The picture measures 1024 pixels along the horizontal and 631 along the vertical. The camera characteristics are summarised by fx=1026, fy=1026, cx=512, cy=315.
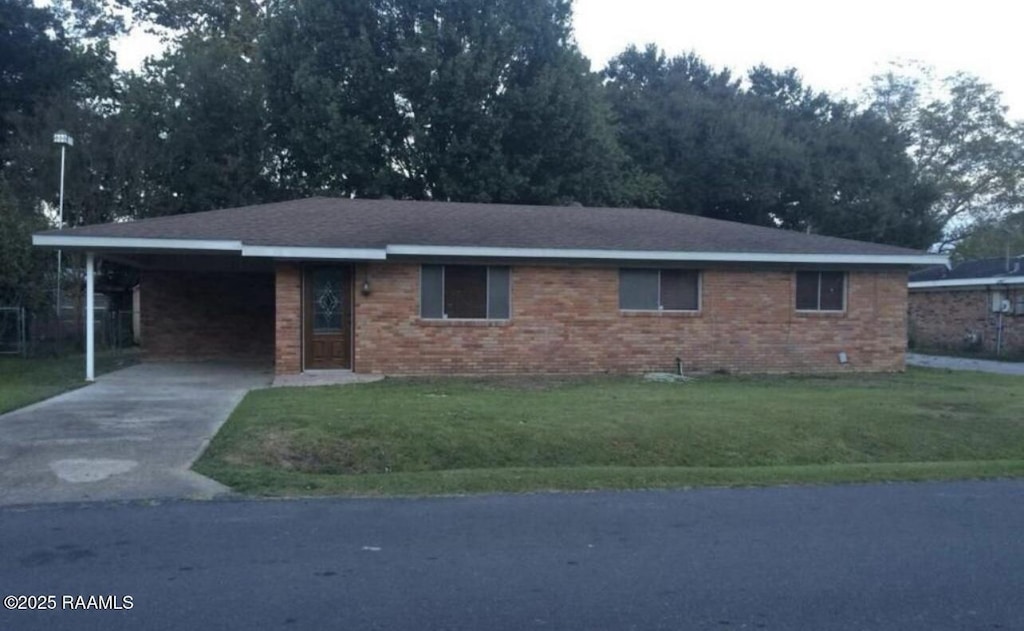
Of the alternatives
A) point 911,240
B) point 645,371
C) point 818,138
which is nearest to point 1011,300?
point 911,240

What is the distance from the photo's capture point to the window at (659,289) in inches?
823

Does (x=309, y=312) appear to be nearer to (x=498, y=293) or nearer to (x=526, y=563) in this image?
(x=498, y=293)

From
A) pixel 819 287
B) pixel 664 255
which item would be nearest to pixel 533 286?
pixel 664 255

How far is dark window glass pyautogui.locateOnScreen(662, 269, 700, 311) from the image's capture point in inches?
831

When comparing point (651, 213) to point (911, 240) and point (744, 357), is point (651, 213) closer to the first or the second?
point (744, 357)

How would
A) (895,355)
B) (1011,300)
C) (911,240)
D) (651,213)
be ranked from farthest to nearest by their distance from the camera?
(911,240)
(1011,300)
(651,213)
(895,355)

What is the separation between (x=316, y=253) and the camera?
18500 millimetres

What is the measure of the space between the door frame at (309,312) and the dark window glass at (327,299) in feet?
0.36

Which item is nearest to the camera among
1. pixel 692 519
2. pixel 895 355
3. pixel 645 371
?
pixel 692 519

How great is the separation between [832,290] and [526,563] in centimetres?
1663

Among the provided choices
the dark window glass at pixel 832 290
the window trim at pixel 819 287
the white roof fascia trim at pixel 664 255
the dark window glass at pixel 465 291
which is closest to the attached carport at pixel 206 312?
the dark window glass at pixel 465 291

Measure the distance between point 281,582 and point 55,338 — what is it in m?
22.6

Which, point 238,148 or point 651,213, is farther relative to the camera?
point 238,148

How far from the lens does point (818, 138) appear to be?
137 ft
